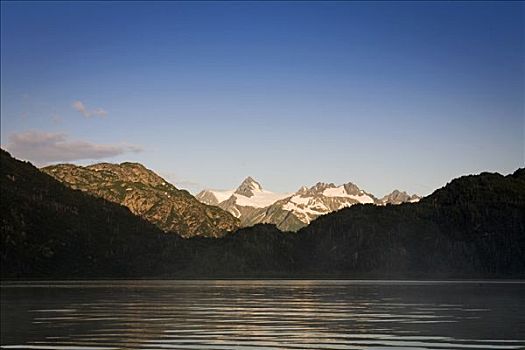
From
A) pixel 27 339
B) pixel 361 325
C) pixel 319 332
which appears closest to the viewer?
pixel 27 339

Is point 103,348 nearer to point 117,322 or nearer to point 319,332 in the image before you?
point 319,332

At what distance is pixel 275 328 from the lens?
227ft

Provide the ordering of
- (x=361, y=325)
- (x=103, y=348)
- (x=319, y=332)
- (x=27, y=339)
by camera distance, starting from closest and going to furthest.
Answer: (x=103, y=348)
(x=27, y=339)
(x=319, y=332)
(x=361, y=325)

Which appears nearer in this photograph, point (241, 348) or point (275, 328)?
point (241, 348)

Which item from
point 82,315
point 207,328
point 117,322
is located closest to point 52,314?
point 82,315

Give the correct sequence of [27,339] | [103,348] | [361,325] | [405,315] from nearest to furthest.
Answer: [103,348]
[27,339]
[361,325]
[405,315]

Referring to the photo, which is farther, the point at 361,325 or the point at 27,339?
the point at 361,325

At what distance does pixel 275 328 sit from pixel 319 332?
5214 mm

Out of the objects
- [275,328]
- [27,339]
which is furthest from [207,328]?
[27,339]

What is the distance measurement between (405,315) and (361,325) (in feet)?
55.7

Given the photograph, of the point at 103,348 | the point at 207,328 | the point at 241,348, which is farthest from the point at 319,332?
the point at 103,348

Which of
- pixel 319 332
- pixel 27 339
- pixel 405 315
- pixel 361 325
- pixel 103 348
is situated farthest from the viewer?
pixel 405 315

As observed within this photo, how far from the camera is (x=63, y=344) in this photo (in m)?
55.0

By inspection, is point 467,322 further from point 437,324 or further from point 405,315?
point 405,315
